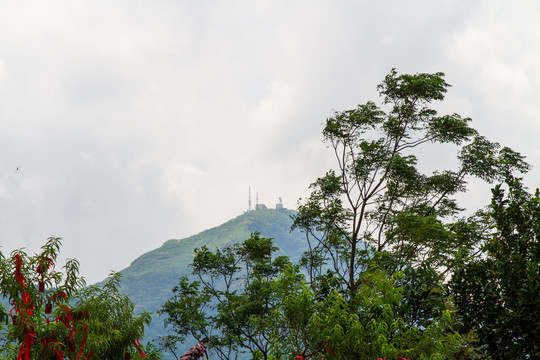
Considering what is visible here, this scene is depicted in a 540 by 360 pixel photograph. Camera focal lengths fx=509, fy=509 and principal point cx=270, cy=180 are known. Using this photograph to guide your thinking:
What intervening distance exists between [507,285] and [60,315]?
5.23 meters

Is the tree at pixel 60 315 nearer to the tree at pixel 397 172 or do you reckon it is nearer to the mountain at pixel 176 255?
the tree at pixel 397 172

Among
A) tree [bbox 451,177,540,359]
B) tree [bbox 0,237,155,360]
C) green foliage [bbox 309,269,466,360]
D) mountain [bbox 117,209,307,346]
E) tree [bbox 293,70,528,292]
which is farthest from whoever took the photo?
mountain [bbox 117,209,307,346]

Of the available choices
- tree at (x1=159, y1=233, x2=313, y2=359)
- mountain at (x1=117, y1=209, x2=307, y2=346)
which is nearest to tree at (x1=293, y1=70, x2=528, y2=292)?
tree at (x1=159, y1=233, x2=313, y2=359)

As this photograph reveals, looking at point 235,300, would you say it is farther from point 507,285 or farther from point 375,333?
point 375,333

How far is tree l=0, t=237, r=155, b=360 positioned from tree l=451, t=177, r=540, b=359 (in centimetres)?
420

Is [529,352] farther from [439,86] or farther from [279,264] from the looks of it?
[279,264]

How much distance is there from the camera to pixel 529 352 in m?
6.14

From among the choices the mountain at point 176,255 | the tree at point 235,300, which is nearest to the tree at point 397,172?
the tree at point 235,300

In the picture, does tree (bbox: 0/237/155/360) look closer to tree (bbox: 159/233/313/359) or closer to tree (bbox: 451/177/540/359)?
tree (bbox: 451/177/540/359)

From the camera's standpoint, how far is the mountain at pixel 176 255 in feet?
352

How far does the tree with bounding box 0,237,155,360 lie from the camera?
495 cm

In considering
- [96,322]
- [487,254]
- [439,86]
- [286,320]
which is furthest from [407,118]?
[96,322]

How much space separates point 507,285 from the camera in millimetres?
6328

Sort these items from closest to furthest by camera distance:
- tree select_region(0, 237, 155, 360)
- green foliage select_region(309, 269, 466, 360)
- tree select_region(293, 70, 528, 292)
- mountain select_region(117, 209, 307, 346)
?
tree select_region(0, 237, 155, 360) < green foliage select_region(309, 269, 466, 360) < tree select_region(293, 70, 528, 292) < mountain select_region(117, 209, 307, 346)
